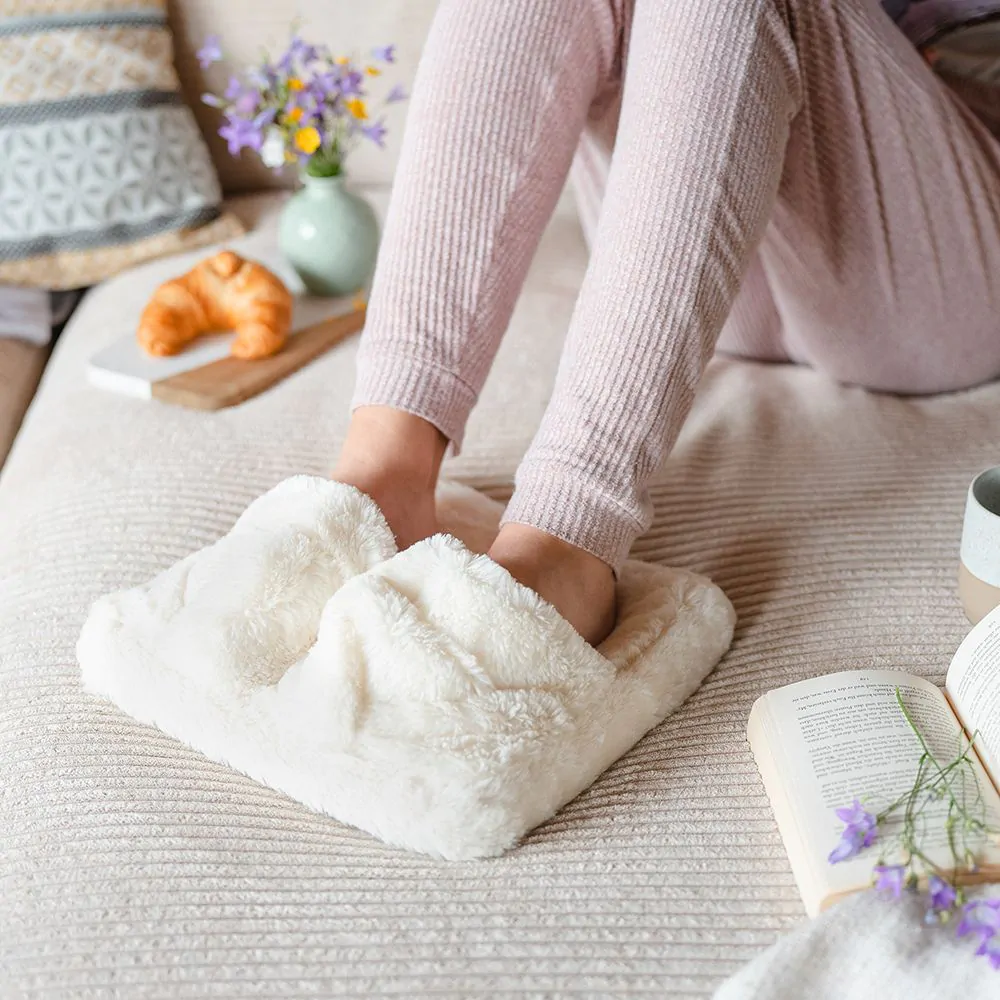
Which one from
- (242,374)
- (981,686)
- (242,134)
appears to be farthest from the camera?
(242,134)

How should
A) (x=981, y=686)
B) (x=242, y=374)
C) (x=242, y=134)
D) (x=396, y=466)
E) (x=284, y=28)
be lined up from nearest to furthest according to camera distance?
(x=981, y=686)
(x=396, y=466)
(x=242, y=374)
(x=242, y=134)
(x=284, y=28)

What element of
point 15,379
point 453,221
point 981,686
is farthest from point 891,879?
point 15,379

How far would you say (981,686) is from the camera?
62 centimetres

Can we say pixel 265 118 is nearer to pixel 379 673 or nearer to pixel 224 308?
pixel 224 308

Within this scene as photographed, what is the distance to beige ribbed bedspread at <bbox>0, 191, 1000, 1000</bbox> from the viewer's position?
1.76 feet

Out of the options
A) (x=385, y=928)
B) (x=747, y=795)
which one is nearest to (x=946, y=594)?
(x=747, y=795)

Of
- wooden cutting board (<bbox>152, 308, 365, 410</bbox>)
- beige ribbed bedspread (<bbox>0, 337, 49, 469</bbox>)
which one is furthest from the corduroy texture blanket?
beige ribbed bedspread (<bbox>0, 337, 49, 469</bbox>)

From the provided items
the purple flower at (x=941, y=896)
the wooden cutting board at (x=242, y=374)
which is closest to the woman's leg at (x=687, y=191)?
the purple flower at (x=941, y=896)

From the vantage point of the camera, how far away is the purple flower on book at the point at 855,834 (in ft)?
1.76

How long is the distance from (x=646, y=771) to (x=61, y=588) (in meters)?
0.42

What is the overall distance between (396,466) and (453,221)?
17 cm

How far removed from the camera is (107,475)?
896 mm

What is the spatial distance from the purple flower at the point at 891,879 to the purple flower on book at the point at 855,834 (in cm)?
1

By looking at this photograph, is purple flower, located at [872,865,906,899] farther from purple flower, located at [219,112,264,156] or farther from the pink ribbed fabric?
purple flower, located at [219,112,264,156]
